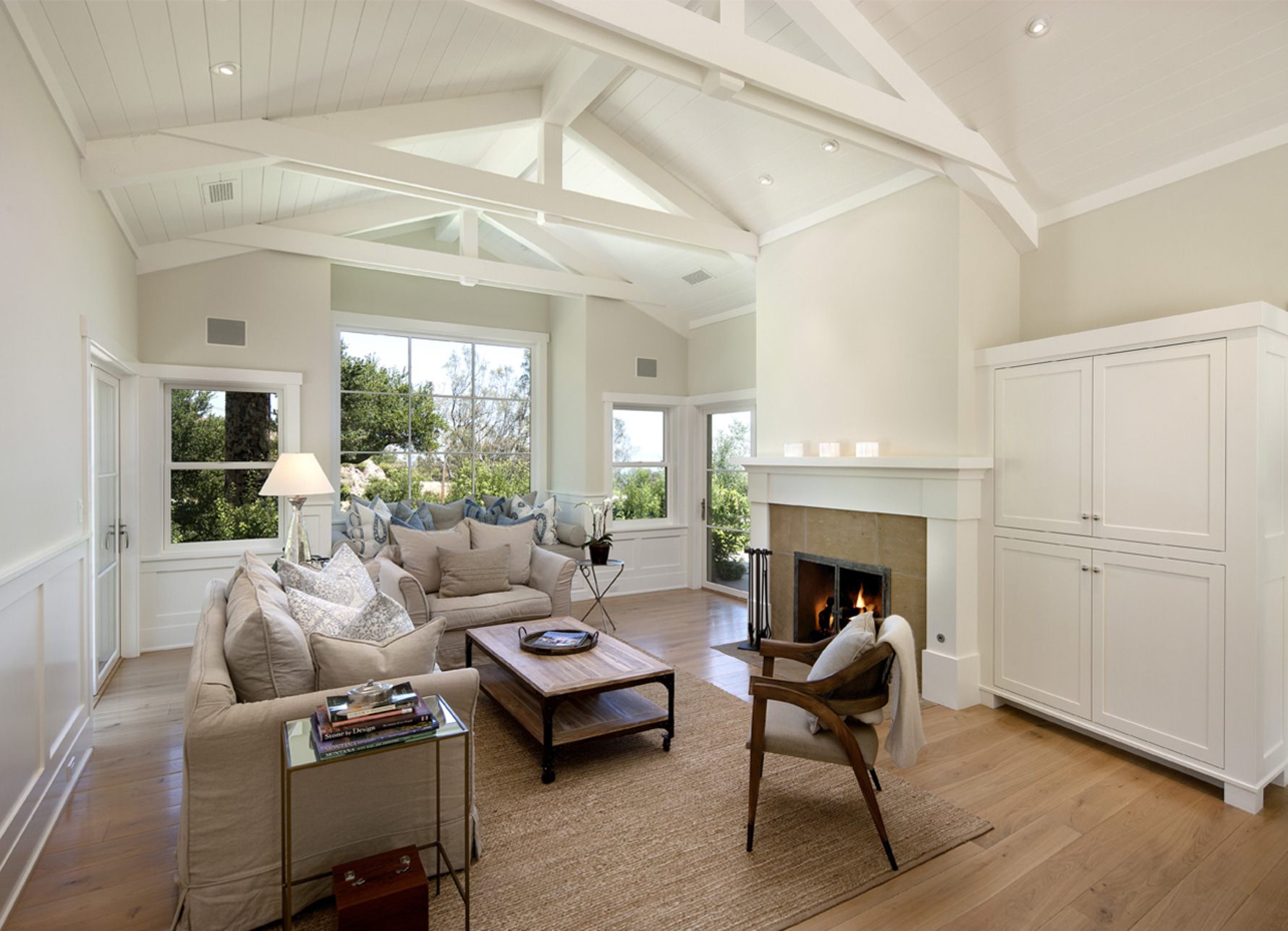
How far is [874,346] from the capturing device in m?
4.14

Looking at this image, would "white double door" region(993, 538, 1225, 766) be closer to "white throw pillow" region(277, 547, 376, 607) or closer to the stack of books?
the stack of books

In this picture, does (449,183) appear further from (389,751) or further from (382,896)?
(382,896)

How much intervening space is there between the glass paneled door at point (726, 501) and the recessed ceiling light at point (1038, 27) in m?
3.74

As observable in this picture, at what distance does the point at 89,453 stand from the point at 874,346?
431 centimetres

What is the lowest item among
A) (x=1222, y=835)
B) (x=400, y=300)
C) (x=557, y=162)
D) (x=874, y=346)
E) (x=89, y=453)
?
(x=1222, y=835)

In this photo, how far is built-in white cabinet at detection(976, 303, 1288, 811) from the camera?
2715 mm

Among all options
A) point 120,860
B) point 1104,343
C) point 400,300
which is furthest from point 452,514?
point 1104,343

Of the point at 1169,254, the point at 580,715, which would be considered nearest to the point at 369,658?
the point at 580,715

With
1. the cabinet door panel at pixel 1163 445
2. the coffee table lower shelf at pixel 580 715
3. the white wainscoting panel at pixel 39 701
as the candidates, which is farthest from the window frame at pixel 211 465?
the cabinet door panel at pixel 1163 445

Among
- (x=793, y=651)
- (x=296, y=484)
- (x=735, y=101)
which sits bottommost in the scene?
(x=793, y=651)

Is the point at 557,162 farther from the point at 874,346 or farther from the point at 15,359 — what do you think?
the point at 15,359

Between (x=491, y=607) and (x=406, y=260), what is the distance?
297 cm

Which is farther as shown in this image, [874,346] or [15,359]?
[874,346]

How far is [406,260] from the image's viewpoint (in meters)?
5.48
